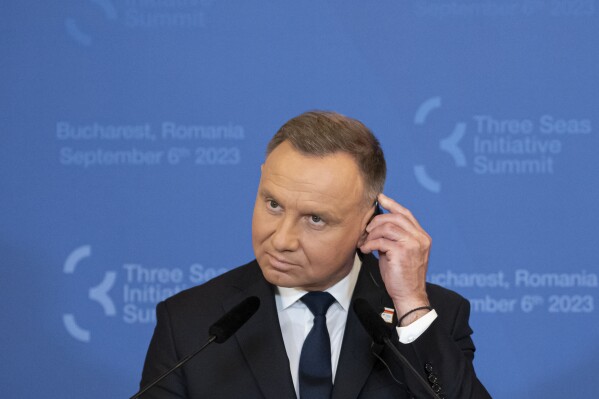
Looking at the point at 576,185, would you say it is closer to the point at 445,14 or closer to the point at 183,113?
the point at 445,14

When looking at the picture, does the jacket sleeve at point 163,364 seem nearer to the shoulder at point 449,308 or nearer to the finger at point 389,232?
the finger at point 389,232

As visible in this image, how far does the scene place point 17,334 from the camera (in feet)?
11.6

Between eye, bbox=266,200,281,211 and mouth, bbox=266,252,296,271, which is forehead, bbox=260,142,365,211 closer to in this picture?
eye, bbox=266,200,281,211

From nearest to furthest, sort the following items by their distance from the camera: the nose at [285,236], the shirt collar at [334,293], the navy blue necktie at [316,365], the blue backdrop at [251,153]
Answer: the nose at [285,236] → the navy blue necktie at [316,365] → the shirt collar at [334,293] → the blue backdrop at [251,153]

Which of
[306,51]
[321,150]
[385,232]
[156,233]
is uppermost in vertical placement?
[306,51]

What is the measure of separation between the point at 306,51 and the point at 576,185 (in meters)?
1.23

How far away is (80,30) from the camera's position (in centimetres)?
348

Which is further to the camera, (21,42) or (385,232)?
(21,42)

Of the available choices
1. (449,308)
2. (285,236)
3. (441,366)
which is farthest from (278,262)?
(449,308)

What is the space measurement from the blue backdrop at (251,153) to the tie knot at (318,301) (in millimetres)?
1298

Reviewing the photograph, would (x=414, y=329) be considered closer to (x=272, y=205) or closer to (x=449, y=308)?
(x=449, y=308)

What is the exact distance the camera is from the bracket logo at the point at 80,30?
3.47 meters

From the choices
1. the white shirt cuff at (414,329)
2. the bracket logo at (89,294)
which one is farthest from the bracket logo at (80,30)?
the white shirt cuff at (414,329)

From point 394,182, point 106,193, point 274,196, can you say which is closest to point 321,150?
point 274,196
